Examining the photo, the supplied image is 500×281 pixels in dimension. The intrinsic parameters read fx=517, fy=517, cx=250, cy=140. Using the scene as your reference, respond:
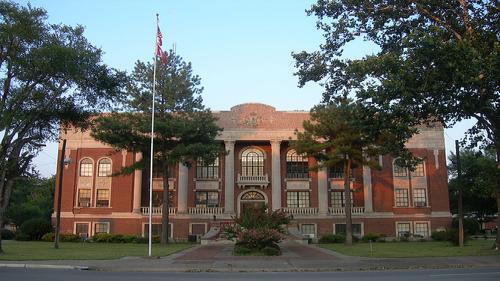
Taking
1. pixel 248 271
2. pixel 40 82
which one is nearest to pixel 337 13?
pixel 248 271

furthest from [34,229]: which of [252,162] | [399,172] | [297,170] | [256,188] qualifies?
Answer: [399,172]

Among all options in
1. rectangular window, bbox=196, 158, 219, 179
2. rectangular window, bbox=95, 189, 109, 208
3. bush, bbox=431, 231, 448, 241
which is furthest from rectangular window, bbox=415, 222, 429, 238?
rectangular window, bbox=95, 189, 109, 208

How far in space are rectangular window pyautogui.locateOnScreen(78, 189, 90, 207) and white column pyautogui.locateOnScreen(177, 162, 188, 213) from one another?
9.89m

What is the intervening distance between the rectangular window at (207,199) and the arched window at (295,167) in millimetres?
8148

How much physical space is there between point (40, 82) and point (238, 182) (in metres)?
28.7

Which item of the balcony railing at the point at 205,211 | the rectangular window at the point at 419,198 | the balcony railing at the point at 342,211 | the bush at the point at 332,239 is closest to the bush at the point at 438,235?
the rectangular window at the point at 419,198

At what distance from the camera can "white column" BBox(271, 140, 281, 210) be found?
5381 centimetres

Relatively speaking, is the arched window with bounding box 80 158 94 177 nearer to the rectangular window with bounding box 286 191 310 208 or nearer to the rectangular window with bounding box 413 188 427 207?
the rectangular window with bounding box 286 191 310 208

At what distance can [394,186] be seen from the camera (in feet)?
183

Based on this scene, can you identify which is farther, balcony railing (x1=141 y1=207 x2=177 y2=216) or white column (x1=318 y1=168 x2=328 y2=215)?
white column (x1=318 y1=168 x2=328 y2=215)

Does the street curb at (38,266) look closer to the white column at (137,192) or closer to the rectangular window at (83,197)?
the white column at (137,192)

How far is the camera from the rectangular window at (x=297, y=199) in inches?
2197

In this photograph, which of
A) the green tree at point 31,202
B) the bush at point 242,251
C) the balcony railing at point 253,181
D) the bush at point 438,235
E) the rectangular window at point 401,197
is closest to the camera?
the bush at point 242,251

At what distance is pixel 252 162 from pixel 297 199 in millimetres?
6339
